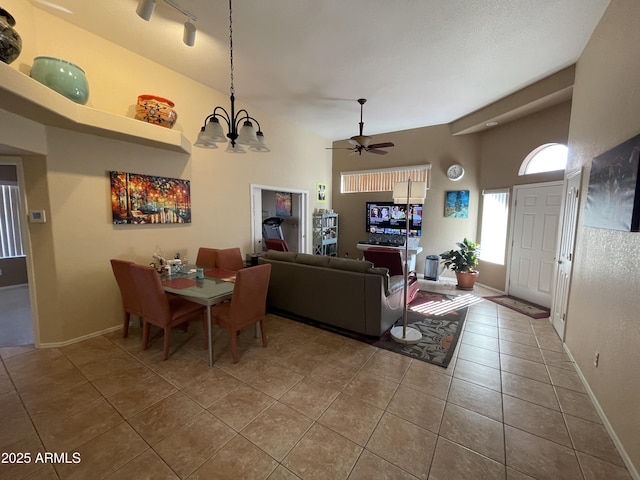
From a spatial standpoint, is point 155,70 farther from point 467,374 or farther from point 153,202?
point 467,374

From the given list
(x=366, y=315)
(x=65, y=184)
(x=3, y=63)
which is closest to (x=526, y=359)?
(x=366, y=315)

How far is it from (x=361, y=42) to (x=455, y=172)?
370 cm

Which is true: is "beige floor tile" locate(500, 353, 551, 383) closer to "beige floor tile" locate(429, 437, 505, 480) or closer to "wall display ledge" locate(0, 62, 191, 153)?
"beige floor tile" locate(429, 437, 505, 480)

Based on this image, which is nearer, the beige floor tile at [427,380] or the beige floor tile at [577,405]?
the beige floor tile at [577,405]

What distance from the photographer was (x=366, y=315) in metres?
3.05

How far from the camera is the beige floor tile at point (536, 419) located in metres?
1.80

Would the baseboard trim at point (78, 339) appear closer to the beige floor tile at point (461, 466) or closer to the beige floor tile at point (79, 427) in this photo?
the beige floor tile at point (79, 427)

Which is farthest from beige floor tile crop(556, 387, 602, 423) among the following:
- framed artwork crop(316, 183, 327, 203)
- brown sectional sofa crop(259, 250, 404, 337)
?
framed artwork crop(316, 183, 327, 203)

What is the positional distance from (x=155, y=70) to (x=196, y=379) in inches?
151

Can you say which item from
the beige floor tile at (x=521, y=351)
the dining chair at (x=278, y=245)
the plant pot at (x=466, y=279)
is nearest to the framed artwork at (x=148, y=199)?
the dining chair at (x=278, y=245)

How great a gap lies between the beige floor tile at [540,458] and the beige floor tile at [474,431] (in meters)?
0.06

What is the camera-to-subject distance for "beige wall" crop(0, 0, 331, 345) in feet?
8.63

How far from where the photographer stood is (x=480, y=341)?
10.2 feet

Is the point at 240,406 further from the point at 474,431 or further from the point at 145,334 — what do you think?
the point at 474,431
